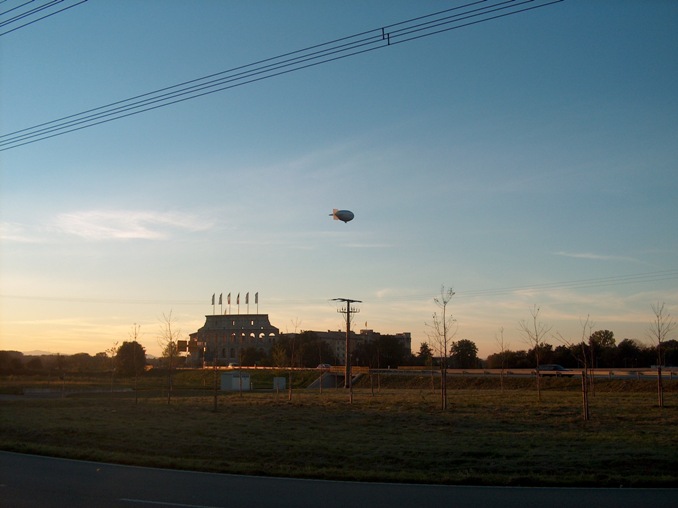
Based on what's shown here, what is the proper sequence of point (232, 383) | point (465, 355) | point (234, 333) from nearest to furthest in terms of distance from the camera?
point (232, 383) → point (465, 355) → point (234, 333)

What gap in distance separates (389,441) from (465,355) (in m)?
95.3

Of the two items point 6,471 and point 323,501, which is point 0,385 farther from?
point 323,501

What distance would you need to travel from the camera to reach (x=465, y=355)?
111 meters

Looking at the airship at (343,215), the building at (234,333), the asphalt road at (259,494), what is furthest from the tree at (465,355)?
the asphalt road at (259,494)

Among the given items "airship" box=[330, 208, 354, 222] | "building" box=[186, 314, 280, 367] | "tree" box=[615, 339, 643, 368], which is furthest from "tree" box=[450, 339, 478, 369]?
"airship" box=[330, 208, 354, 222]

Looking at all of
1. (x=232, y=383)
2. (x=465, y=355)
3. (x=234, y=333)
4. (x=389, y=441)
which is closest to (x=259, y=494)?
(x=389, y=441)

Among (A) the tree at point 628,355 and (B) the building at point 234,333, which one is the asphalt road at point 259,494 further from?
(B) the building at point 234,333

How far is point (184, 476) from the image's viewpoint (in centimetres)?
1345

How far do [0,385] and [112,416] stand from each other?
123ft

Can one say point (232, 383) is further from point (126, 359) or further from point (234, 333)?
point (234, 333)

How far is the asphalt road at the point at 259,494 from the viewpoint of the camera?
10.6m

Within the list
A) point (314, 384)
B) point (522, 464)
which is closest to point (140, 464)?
point (522, 464)

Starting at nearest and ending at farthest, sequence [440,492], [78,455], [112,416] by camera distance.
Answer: [440,492] → [78,455] → [112,416]

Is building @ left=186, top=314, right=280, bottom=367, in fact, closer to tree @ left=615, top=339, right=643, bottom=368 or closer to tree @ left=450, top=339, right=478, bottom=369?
tree @ left=450, top=339, right=478, bottom=369
